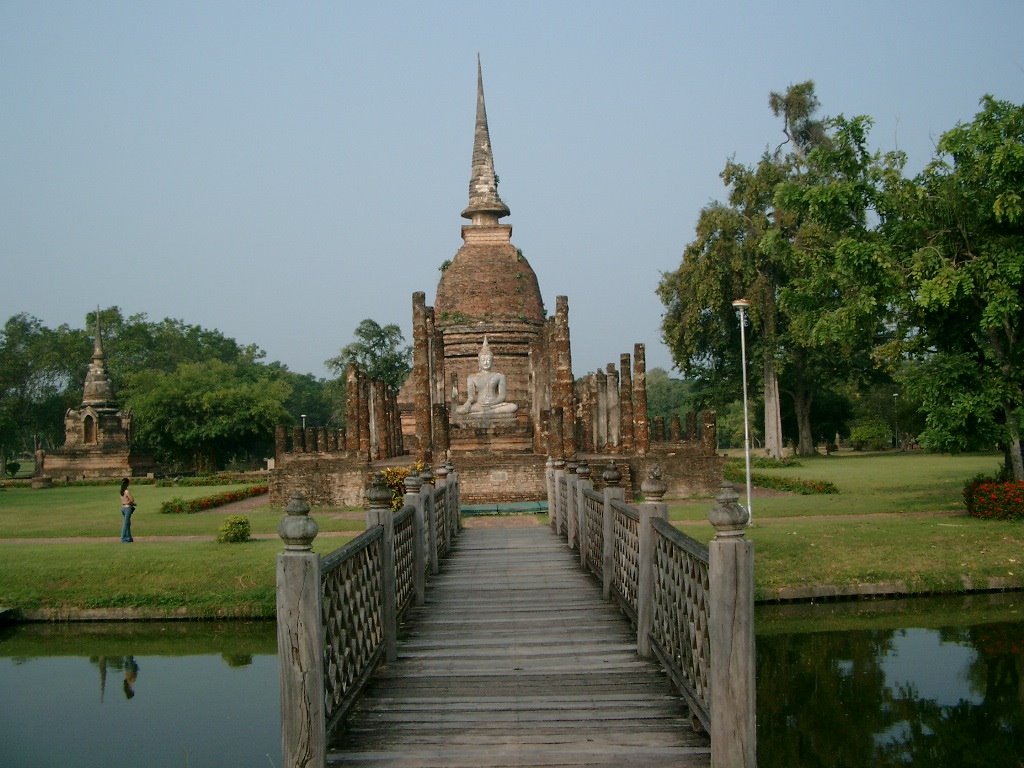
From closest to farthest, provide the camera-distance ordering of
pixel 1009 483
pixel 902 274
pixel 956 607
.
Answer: pixel 956 607 < pixel 1009 483 < pixel 902 274

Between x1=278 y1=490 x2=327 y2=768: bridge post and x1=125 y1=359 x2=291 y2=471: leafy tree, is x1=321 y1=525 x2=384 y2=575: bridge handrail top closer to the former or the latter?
x1=278 y1=490 x2=327 y2=768: bridge post

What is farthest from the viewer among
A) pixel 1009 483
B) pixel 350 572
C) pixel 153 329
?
pixel 153 329

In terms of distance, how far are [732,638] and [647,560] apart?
244 centimetres

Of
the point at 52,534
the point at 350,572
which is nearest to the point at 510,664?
the point at 350,572

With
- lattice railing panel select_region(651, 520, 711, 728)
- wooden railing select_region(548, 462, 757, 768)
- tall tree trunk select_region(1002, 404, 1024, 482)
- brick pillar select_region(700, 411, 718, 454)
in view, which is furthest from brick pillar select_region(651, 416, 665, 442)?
lattice railing panel select_region(651, 520, 711, 728)

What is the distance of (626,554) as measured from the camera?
8.30 metres

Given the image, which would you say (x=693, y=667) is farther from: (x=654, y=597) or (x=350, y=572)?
(x=350, y=572)

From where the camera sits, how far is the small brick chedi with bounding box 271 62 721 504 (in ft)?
78.1

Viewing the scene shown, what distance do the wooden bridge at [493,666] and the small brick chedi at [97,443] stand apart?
42665 mm

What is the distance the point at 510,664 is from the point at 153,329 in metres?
72.1

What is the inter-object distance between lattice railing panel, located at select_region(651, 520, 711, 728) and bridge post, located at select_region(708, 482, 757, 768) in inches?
9.4

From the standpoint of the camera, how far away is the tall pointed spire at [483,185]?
129 feet

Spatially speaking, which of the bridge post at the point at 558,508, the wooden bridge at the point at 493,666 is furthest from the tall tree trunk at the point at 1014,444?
the wooden bridge at the point at 493,666

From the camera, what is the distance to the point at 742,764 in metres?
4.82
